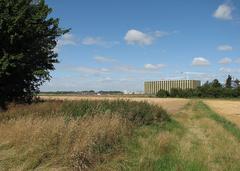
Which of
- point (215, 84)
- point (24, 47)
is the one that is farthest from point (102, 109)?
point (215, 84)

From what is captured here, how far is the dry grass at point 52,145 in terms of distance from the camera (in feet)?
23.8

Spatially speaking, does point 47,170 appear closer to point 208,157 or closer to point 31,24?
point 208,157

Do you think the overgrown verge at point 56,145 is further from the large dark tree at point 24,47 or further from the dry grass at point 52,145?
the large dark tree at point 24,47

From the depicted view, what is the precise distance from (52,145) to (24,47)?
16.3 metres

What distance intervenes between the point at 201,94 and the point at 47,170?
139512 mm

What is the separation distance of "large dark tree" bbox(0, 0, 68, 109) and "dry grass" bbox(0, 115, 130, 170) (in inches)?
505

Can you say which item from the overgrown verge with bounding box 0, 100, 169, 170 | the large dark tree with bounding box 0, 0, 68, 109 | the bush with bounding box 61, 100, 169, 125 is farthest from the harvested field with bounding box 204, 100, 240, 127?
the overgrown verge with bounding box 0, 100, 169, 170

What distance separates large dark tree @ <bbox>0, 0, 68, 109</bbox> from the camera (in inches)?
855

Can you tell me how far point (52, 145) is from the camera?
8016mm

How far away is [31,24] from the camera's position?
23.1 meters

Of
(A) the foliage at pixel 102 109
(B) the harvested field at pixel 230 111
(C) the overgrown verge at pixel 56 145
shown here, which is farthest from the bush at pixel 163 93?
(C) the overgrown verge at pixel 56 145

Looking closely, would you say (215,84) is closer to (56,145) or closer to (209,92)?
(209,92)

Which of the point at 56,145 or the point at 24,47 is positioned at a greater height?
the point at 24,47

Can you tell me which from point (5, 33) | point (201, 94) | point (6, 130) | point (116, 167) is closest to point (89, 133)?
point (116, 167)
